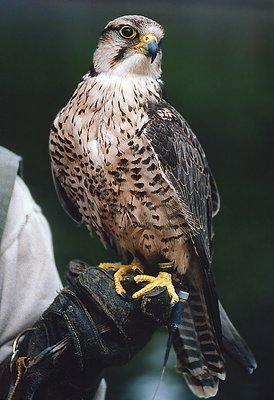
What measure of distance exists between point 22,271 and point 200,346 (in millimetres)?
351

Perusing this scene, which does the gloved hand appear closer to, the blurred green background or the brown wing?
the brown wing

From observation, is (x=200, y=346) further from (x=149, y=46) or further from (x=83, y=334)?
(x=149, y=46)

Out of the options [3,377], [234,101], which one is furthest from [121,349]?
[234,101]

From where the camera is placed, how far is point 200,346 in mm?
1453

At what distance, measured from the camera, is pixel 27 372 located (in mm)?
1358

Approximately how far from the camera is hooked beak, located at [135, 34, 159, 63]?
1.19 metres

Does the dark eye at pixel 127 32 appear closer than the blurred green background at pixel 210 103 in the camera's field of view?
Yes

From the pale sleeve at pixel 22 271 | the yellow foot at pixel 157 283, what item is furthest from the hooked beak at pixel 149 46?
the pale sleeve at pixel 22 271

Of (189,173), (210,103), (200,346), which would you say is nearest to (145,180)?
(189,173)

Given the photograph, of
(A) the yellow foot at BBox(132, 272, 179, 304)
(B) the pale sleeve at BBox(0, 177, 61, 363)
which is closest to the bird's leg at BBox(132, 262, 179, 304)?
(A) the yellow foot at BBox(132, 272, 179, 304)

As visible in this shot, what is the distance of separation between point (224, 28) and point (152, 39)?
3.29 ft

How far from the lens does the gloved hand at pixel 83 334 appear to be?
1348mm

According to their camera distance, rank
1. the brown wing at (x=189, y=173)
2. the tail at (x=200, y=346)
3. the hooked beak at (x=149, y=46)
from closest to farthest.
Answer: the hooked beak at (x=149, y=46), the brown wing at (x=189, y=173), the tail at (x=200, y=346)

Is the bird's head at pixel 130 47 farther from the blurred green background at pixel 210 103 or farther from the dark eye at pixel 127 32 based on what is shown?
the blurred green background at pixel 210 103
